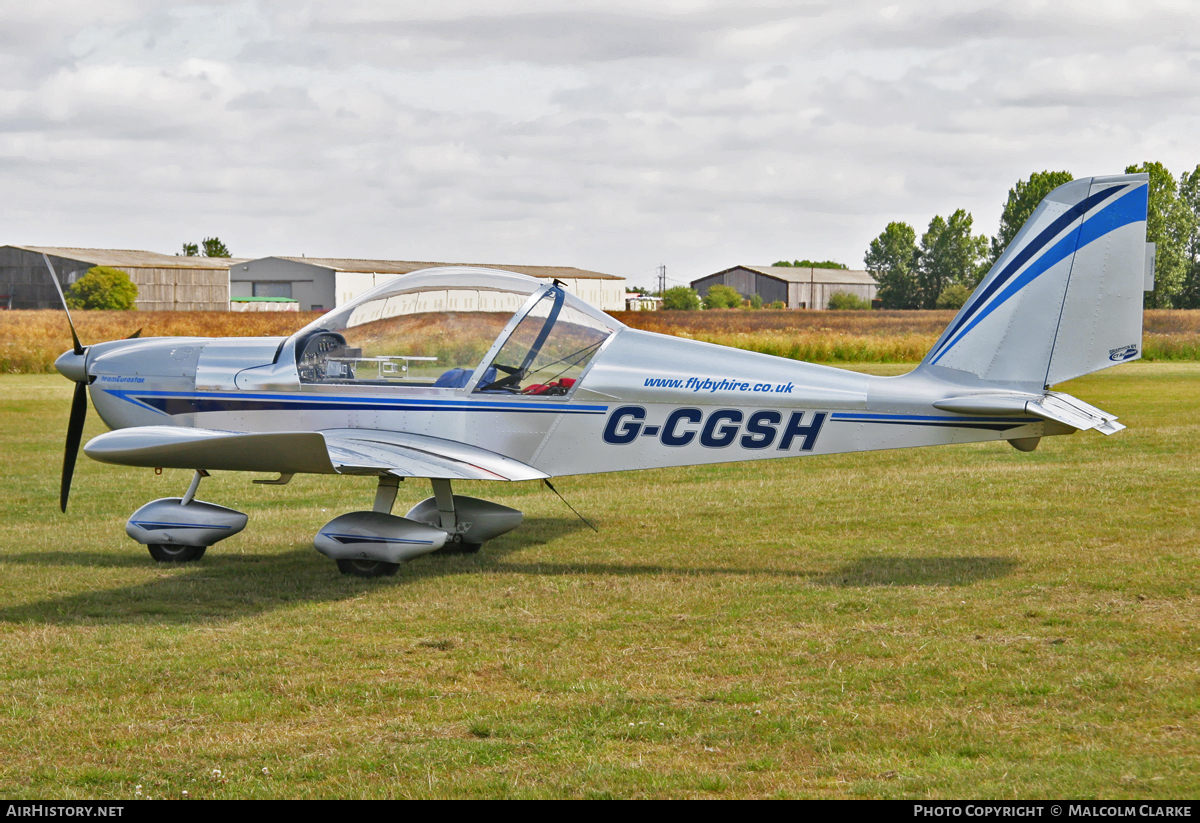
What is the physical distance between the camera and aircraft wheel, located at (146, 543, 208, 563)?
346 inches

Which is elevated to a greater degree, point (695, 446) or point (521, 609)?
point (695, 446)

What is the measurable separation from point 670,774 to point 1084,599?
389 centimetres

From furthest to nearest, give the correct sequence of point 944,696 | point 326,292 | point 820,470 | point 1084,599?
point 326,292, point 820,470, point 1084,599, point 944,696

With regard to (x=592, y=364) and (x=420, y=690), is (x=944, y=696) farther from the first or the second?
(x=592, y=364)

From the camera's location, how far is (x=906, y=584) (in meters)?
7.59

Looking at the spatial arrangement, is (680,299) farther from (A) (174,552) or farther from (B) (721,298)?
(A) (174,552)

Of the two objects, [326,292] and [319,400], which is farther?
[326,292]

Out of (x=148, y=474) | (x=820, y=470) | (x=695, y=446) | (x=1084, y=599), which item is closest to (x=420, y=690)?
(x=695, y=446)

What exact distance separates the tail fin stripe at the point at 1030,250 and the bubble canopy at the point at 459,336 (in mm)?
2519

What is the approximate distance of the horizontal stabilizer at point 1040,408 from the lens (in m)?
7.25

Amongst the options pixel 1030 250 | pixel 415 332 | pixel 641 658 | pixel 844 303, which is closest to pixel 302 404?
pixel 415 332

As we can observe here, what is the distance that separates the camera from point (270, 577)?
8289 millimetres

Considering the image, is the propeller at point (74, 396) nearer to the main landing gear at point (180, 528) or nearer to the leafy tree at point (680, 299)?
the main landing gear at point (180, 528)

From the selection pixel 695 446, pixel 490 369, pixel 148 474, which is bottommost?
pixel 148 474
